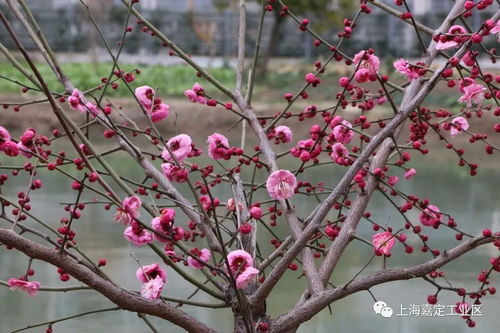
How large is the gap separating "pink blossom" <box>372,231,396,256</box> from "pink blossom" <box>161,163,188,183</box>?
254 millimetres

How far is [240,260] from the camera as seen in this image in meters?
1.08

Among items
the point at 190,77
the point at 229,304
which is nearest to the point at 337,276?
the point at 229,304

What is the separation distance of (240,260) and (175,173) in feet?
0.48

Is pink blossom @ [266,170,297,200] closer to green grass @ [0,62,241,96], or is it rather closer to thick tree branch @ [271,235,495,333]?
thick tree branch @ [271,235,495,333]

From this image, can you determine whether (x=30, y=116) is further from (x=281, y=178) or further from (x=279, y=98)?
(x=281, y=178)

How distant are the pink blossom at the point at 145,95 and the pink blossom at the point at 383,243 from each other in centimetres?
38

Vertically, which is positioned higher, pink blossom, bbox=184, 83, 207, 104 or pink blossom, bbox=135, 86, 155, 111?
pink blossom, bbox=184, 83, 207, 104

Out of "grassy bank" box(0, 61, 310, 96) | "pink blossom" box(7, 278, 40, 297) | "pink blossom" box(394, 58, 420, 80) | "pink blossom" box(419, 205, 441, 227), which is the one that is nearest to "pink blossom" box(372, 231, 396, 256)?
"pink blossom" box(419, 205, 441, 227)

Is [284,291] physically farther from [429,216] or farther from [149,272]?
[149,272]

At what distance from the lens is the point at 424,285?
254 centimetres

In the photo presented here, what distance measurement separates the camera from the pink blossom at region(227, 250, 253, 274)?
3.52 ft

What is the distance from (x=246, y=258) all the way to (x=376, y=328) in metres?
1.23

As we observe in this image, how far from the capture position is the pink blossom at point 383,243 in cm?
114

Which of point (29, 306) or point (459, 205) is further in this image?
point (459, 205)
